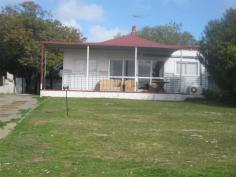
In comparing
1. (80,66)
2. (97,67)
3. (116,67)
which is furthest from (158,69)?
(80,66)

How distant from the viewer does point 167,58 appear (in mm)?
33375

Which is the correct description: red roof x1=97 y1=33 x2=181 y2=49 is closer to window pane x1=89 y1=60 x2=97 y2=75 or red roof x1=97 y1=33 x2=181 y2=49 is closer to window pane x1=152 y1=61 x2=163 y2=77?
window pane x1=89 y1=60 x2=97 y2=75

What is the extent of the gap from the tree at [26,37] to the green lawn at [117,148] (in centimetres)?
2309

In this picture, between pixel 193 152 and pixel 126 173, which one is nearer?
pixel 126 173

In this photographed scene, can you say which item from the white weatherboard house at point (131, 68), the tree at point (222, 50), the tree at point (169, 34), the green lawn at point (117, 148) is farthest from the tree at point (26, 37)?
Answer: the tree at point (169, 34)

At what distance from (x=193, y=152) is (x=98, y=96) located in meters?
20.0

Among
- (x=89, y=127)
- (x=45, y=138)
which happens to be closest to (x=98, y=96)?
(x=89, y=127)

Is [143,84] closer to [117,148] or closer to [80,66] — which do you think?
[80,66]

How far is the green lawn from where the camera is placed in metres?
7.94

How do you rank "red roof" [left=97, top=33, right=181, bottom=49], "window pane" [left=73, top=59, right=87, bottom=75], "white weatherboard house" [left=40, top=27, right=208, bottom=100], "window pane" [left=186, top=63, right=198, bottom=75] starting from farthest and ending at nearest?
"window pane" [left=186, top=63, right=198, bottom=75]
"window pane" [left=73, top=59, right=87, bottom=75]
"white weatherboard house" [left=40, top=27, right=208, bottom=100]
"red roof" [left=97, top=33, right=181, bottom=49]

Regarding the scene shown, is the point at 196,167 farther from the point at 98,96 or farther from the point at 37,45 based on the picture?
the point at 37,45

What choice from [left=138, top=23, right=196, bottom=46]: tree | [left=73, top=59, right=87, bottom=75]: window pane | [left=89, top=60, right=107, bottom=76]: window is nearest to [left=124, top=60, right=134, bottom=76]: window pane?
[left=89, top=60, right=107, bottom=76]: window

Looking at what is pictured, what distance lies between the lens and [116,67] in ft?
109

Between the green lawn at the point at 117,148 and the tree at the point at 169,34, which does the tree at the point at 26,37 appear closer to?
the green lawn at the point at 117,148
